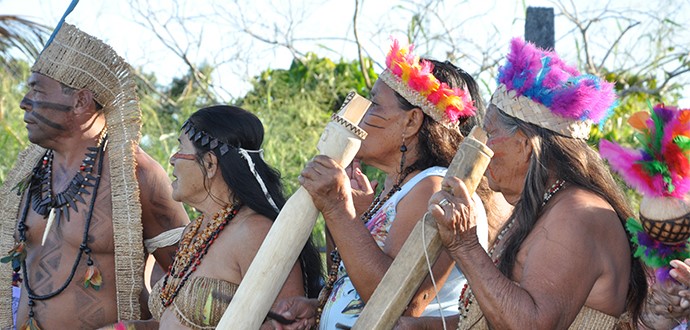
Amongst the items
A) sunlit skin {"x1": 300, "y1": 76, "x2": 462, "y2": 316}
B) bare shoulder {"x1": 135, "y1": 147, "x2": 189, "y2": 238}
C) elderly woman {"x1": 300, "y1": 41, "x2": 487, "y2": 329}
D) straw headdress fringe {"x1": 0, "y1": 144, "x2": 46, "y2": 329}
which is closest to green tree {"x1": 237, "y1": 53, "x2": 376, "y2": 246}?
straw headdress fringe {"x1": 0, "y1": 144, "x2": 46, "y2": 329}

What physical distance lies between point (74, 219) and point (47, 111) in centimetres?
55

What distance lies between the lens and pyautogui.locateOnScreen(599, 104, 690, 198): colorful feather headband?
2.75 m

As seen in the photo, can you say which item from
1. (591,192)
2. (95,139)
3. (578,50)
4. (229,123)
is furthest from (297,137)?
(591,192)

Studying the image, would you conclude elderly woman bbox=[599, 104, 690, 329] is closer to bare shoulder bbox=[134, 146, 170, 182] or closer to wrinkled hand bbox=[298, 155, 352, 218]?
wrinkled hand bbox=[298, 155, 352, 218]

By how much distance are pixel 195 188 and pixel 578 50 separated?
5716 millimetres

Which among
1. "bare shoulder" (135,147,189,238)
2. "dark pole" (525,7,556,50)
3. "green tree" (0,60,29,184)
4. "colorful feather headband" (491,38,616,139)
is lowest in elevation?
"green tree" (0,60,29,184)

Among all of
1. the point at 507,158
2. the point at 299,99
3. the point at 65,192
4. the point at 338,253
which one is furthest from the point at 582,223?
the point at 299,99

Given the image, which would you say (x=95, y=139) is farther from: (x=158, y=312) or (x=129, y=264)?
(x=158, y=312)

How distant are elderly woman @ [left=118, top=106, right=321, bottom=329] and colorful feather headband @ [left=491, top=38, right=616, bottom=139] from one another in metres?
1.08

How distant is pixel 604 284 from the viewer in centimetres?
285

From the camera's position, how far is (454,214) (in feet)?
8.88

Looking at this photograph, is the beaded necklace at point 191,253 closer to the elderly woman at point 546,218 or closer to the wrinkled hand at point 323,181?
the wrinkled hand at point 323,181

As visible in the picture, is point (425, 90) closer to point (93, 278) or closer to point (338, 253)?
point (338, 253)

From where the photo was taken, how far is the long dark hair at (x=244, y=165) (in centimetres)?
379
